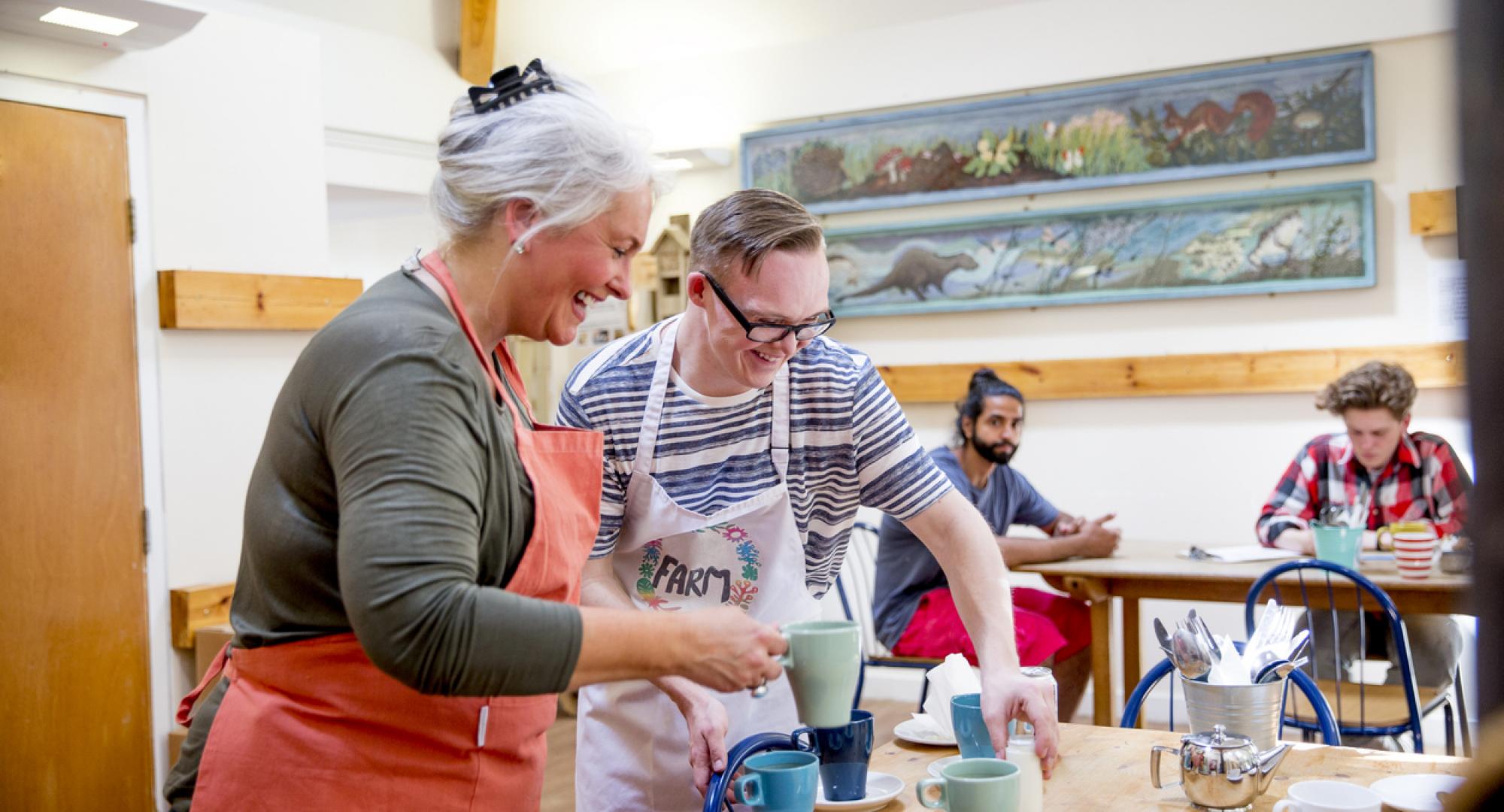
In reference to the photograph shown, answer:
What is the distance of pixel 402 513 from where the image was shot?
981 millimetres

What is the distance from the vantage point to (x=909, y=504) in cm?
183

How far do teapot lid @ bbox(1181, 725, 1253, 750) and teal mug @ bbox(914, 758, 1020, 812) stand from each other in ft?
1.17

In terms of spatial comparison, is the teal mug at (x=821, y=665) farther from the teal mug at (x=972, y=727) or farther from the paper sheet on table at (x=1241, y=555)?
the paper sheet on table at (x=1241, y=555)

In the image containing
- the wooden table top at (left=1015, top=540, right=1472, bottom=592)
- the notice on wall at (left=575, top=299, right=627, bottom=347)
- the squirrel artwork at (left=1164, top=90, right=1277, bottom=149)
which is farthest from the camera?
the notice on wall at (left=575, top=299, right=627, bottom=347)

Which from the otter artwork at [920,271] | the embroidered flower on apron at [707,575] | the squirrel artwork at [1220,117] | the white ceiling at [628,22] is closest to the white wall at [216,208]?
the white ceiling at [628,22]

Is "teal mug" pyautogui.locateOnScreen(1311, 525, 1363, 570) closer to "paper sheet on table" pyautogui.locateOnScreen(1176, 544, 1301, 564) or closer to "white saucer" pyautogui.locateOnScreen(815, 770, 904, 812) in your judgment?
"paper sheet on table" pyautogui.locateOnScreen(1176, 544, 1301, 564)

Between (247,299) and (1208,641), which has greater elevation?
(247,299)

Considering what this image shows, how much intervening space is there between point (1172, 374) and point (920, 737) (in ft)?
10.3

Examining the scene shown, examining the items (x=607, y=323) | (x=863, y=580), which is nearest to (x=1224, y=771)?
(x=863, y=580)

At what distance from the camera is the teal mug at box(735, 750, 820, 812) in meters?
1.35

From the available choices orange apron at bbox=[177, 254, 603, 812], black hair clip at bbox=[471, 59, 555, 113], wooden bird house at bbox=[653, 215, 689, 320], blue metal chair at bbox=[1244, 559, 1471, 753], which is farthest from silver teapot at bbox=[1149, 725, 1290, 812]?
wooden bird house at bbox=[653, 215, 689, 320]

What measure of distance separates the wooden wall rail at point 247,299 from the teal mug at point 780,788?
8.18ft

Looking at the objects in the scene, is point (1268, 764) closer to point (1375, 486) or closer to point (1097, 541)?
point (1097, 541)

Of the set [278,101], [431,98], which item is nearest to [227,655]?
[278,101]
